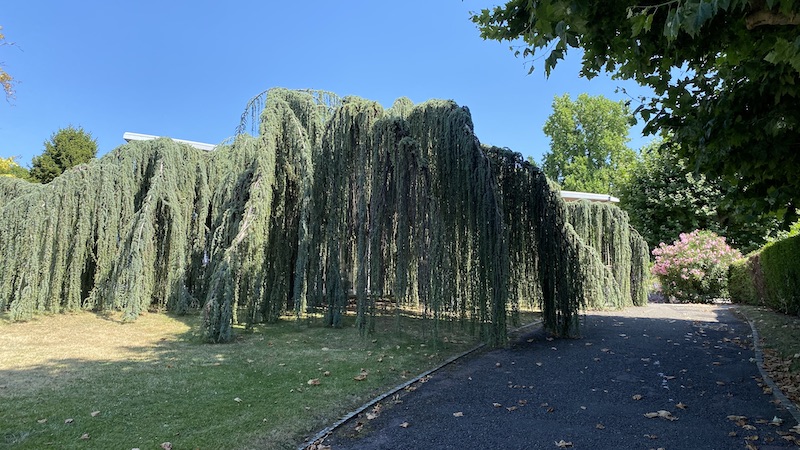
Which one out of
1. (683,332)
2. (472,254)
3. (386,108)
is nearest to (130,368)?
(472,254)

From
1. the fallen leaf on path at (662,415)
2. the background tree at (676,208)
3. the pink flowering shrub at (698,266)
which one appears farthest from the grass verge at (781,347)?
the background tree at (676,208)

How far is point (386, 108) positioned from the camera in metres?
7.93

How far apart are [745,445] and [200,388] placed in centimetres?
506

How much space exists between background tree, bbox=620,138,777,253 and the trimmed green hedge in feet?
19.0

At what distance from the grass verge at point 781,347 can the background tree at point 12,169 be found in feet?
86.2

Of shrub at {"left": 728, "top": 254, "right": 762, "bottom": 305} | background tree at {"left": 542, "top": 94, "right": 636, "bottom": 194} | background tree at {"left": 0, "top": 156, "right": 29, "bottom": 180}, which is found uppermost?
background tree at {"left": 542, "top": 94, "right": 636, "bottom": 194}

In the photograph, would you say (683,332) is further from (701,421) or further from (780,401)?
(701,421)

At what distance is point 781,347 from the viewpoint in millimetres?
6508

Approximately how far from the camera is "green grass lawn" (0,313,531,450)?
11.6 feet

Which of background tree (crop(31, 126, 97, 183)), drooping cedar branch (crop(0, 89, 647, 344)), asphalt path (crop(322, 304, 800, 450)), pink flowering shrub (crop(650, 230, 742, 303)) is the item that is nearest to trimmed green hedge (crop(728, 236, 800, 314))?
pink flowering shrub (crop(650, 230, 742, 303))

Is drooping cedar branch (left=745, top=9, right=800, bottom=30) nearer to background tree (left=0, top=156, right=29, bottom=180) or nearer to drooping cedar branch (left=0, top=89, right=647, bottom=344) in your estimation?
drooping cedar branch (left=0, top=89, right=647, bottom=344)

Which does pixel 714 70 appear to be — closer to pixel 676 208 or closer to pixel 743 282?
pixel 743 282

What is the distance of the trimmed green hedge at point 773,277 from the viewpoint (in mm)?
8523

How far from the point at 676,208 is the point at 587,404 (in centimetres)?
1896
